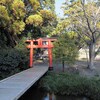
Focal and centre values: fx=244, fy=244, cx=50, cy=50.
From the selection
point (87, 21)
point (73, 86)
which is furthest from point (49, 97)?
point (87, 21)

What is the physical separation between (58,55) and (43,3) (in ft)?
16.5

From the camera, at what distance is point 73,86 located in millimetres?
11641

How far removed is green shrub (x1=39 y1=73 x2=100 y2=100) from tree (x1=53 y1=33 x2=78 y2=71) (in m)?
2.74

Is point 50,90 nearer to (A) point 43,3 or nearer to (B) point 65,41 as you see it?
(B) point 65,41

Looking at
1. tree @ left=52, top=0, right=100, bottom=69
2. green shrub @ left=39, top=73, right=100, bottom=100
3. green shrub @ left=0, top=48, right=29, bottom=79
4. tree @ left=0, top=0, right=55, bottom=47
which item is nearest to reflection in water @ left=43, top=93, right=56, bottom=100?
green shrub @ left=39, top=73, right=100, bottom=100

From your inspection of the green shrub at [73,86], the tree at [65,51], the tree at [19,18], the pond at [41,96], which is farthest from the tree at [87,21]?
the pond at [41,96]

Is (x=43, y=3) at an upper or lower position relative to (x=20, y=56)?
upper

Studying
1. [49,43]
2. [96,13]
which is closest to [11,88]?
[49,43]

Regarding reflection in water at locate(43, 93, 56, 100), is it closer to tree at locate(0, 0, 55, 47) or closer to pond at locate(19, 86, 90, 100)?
pond at locate(19, 86, 90, 100)

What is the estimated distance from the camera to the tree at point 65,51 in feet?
51.8

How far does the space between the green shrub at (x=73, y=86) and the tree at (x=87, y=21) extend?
17.0 feet

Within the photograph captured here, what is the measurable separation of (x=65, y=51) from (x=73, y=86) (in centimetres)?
451

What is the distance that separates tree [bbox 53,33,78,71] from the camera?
51.8ft

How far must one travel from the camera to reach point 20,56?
15.1 metres
